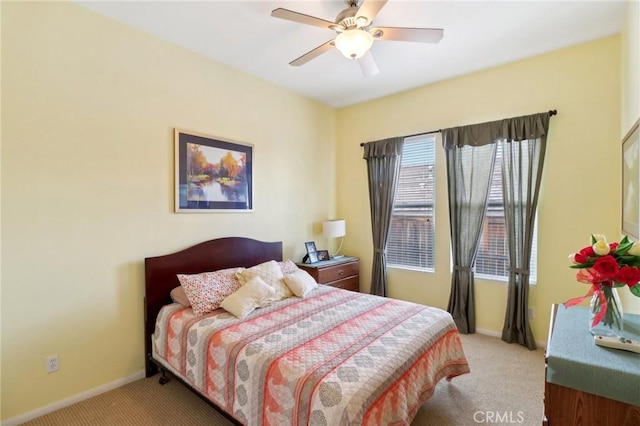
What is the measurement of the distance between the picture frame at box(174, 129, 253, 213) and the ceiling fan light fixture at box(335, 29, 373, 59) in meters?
1.62

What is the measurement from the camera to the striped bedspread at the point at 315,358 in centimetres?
143

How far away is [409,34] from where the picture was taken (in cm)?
204

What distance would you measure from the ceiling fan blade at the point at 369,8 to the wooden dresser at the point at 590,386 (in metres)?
1.94

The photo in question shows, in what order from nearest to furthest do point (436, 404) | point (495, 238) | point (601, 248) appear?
point (601, 248)
point (436, 404)
point (495, 238)

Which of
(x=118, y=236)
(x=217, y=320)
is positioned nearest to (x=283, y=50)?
(x=118, y=236)

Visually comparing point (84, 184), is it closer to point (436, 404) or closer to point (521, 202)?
point (436, 404)

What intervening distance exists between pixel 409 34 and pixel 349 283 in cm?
296

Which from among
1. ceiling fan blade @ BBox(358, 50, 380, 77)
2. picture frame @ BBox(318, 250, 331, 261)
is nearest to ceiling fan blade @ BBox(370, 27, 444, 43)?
ceiling fan blade @ BBox(358, 50, 380, 77)

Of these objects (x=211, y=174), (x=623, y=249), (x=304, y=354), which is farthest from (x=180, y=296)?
(x=623, y=249)

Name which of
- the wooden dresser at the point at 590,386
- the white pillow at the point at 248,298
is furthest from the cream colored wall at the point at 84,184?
the wooden dresser at the point at 590,386

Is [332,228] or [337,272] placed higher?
[332,228]

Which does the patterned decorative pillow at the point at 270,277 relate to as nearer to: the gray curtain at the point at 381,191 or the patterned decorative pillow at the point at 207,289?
the patterned decorative pillow at the point at 207,289

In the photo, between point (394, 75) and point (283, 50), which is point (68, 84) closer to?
point (283, 50)

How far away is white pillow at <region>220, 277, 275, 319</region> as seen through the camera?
2.31 metres
